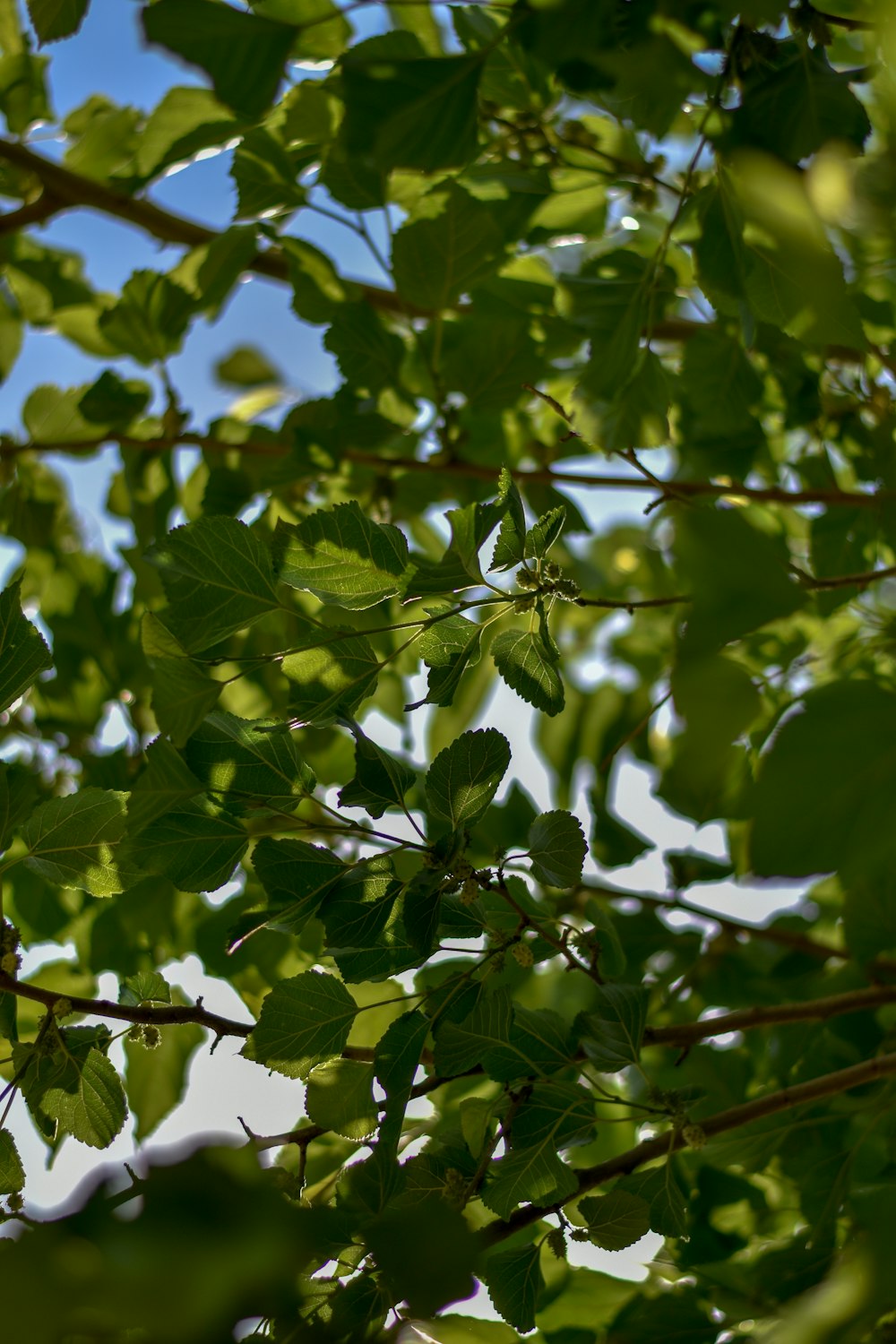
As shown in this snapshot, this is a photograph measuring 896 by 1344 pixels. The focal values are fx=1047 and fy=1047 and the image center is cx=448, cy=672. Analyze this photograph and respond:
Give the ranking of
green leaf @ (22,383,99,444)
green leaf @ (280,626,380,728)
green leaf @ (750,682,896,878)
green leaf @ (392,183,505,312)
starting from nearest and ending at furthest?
green leaf @ (750,682,896,878) → green leaf @ (280,626,380,728) → green leaf @ (392,183,505,312) → green leaf @ (22,383,99,444)

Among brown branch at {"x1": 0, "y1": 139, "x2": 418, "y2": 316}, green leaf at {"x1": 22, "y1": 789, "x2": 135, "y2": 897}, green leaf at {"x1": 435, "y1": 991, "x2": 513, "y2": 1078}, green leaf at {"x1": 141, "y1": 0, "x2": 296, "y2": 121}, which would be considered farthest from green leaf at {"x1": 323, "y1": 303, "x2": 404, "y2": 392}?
green leaf at {"x1": 435, "y1": 991, "x2": 513, "y2": 1078}

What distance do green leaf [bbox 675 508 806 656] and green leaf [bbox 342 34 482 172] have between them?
266 mm

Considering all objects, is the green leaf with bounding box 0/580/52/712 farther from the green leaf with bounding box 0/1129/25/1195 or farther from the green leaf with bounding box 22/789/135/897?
the green leaf with bounding box 0/1129/25/1195

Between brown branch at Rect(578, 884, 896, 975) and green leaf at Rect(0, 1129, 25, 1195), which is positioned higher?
green leaf at Rect(0, 1129, 25, 1195)

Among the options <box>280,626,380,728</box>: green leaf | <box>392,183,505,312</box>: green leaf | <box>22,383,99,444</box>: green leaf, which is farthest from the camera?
<box>22,383,99,444</box>: green leaf

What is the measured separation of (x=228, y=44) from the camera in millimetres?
516

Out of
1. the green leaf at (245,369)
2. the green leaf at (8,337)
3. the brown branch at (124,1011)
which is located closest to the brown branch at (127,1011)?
the brown branch at (124,1011)

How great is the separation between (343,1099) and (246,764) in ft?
0.65

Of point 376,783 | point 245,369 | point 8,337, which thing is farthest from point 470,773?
point 8,337

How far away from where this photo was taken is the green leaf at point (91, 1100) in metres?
0.59

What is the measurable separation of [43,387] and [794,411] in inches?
31.0

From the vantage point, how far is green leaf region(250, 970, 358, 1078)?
1.85ft

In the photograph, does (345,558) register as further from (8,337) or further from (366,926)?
(8,337)

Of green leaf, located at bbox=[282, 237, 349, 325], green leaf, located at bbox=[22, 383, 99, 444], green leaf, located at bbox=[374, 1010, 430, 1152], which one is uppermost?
green leaf, located at bbox=[282, 237, 349, 325]
